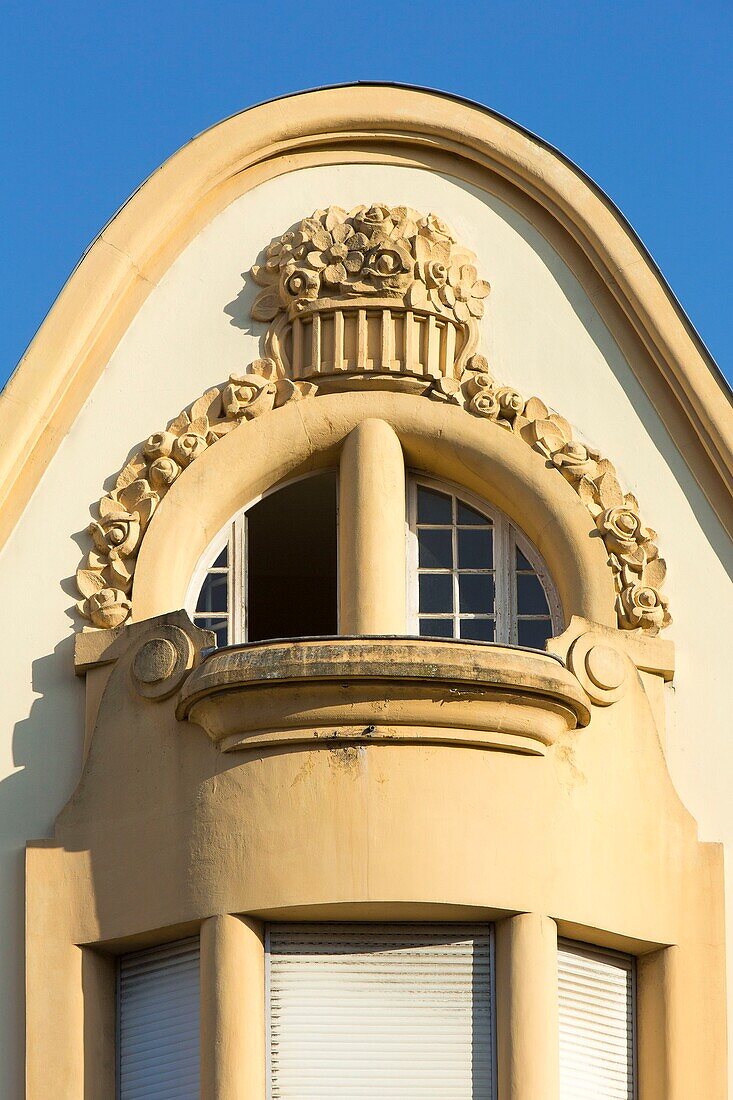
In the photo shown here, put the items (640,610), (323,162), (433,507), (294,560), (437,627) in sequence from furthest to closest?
(294,560), (323,162), (433,507), (437,627), (640,610)

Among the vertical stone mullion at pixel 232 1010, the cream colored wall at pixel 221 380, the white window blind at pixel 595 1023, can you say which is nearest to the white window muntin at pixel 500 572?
the cream colored wall at pixel 221 380

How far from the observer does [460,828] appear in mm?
14398

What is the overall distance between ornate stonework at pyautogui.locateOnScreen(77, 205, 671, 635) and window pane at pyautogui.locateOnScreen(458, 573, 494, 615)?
79 centimetres

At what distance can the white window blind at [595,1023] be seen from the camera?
1462 cm

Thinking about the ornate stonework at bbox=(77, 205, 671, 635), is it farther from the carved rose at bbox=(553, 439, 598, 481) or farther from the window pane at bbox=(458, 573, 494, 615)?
the window pane at bbox=(458, 573, 494, 615)

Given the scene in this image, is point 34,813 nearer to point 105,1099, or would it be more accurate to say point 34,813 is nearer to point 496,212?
point 105,1099

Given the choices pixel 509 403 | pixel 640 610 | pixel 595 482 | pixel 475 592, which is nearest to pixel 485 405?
pixel 509 403

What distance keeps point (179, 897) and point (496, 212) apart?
5112mm

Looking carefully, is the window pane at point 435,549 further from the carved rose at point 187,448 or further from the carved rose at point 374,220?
the carved rose at point 374,220

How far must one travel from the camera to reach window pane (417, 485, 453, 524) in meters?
16.3

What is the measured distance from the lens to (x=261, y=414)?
1614 cm

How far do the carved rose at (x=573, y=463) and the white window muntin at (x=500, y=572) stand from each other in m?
0.50

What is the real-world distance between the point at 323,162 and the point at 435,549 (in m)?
2.72

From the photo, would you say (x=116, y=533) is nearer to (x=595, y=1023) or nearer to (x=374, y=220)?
(x=374, y=220)
